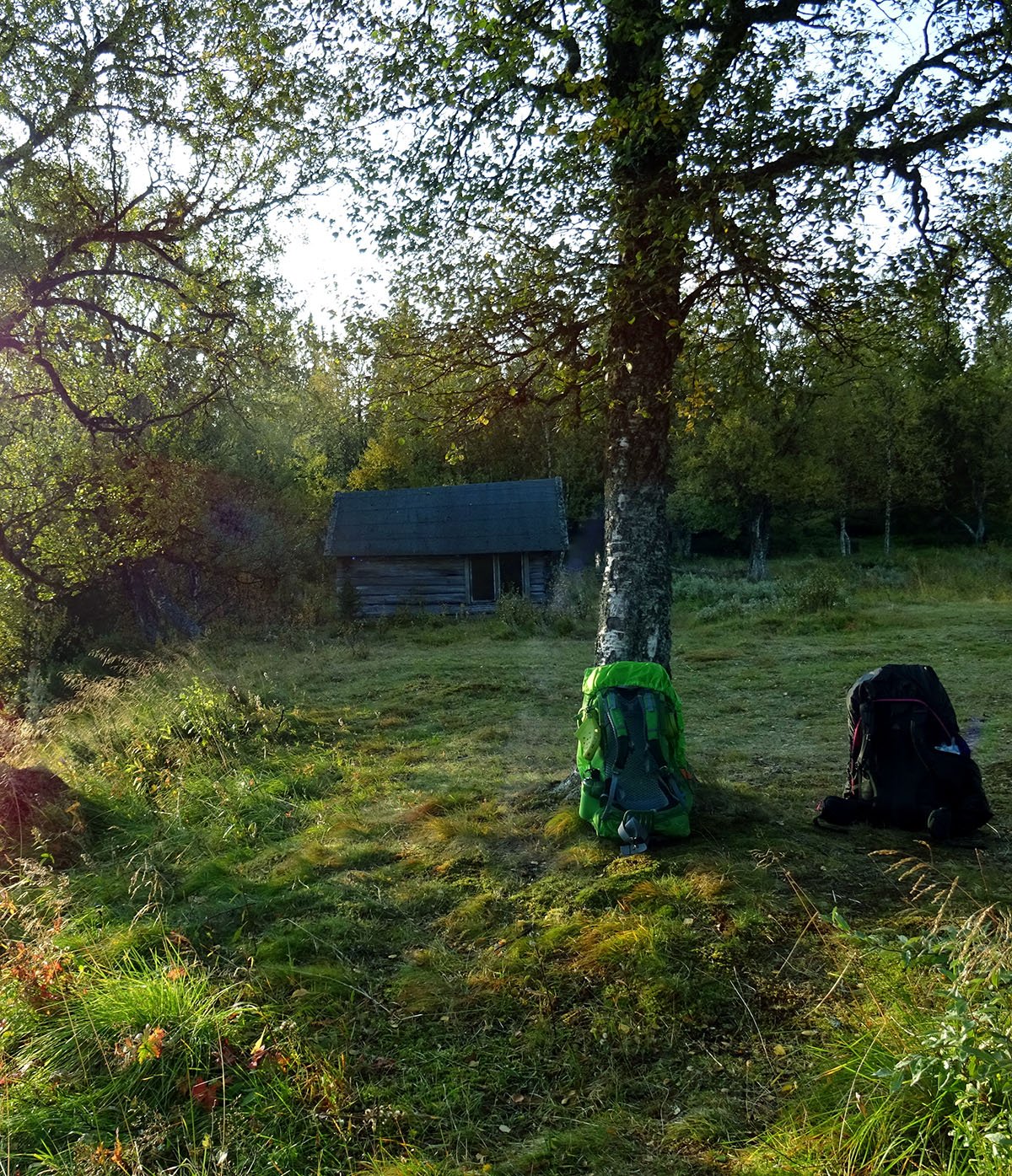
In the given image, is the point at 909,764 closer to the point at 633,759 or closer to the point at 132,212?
the point at 633,759

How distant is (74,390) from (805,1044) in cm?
1188

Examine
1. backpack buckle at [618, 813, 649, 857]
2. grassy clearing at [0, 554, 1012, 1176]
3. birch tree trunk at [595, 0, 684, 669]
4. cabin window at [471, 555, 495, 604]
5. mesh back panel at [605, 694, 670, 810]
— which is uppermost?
birch tree trunk at [595, 0, 684, 669]

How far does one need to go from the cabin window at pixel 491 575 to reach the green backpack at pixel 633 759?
17669 millimetres

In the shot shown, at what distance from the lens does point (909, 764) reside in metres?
4.95

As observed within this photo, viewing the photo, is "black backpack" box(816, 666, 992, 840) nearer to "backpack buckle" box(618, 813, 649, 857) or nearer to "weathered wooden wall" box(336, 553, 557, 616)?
"backpack buckle" box(618, 813, 649, 857)

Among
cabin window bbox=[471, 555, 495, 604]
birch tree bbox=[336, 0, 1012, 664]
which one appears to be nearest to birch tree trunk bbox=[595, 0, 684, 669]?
birch tree bbox=[336, 0, 1012, 664]

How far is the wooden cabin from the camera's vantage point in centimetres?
2247

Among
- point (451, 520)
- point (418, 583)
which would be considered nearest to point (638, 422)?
point (418, 583)

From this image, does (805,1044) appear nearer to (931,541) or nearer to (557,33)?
(557,33)

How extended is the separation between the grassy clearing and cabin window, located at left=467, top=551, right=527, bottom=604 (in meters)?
15.3

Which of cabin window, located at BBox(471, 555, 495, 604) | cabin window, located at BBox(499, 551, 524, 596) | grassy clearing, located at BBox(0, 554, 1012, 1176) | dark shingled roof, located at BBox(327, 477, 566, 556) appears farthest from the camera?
cabin window, located at BBox(471, 555, 495, 604)

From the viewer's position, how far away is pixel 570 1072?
10.1 feet

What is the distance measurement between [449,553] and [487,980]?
18983mm

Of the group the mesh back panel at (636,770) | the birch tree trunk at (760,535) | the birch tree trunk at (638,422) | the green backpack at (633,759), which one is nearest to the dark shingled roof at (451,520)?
the birch tree trunk at (760,535)
